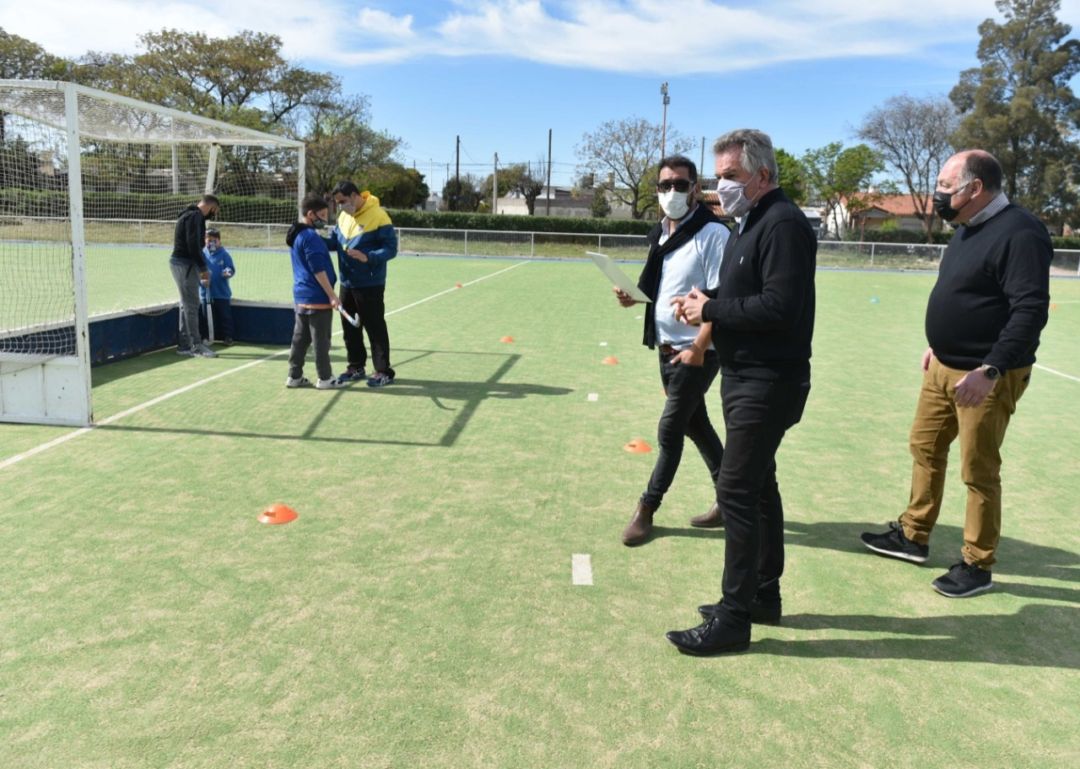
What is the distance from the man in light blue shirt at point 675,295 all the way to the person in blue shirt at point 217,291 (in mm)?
7396

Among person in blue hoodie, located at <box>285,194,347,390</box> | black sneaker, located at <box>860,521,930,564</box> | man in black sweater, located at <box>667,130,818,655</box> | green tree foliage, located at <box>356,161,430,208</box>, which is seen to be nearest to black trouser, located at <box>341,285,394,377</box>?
person in blue hoodie, located at <box>285,194,347,390</box>

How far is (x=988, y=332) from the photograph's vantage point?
11.9 feet

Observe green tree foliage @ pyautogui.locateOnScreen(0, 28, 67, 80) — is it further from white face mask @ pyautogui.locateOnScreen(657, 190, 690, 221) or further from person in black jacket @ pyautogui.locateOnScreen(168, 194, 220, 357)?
white face mask @ pyautogui.locateOnScreen(657, 190, 690, 221)

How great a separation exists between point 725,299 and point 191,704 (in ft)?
8.04

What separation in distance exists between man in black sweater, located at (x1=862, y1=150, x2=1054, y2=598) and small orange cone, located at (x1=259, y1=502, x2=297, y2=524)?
11.3ft

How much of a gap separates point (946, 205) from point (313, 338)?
5679 millimetres

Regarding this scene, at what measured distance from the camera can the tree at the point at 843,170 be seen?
187 feet

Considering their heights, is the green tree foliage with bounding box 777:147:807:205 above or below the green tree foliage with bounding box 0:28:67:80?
below

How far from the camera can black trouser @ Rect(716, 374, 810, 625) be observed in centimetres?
308

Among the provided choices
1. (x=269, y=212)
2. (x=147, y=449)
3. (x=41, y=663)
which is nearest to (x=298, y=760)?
(x=41, y=663)

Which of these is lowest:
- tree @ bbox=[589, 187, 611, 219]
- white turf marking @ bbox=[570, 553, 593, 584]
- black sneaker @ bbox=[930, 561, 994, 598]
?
white turf marking @ bbox=[570, 553, 593, 584]

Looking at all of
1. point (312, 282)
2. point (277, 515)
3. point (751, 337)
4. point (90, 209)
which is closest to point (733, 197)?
point (751, 337)

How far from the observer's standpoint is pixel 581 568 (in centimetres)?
407

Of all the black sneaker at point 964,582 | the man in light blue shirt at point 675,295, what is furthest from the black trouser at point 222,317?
the black sneaker at point 964,582
